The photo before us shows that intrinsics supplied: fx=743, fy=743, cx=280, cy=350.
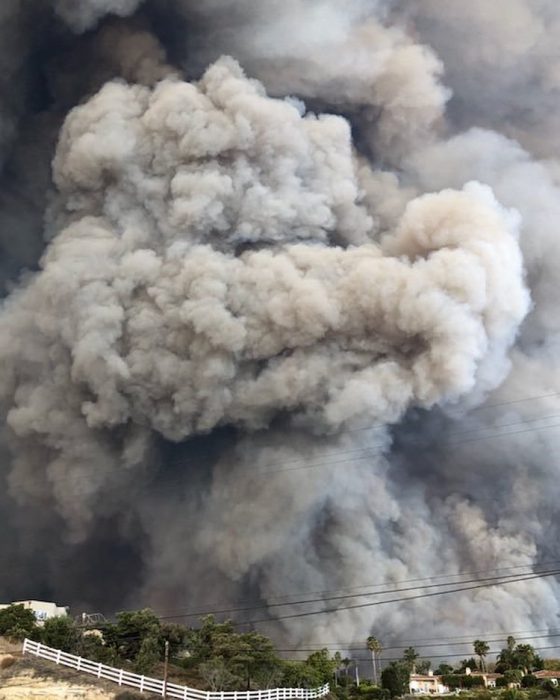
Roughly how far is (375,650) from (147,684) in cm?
3758

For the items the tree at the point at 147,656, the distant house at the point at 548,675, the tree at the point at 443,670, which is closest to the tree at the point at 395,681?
the tree at the point at 147,656

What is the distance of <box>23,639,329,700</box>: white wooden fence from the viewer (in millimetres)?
30531

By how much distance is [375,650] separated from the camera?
63.8 meters

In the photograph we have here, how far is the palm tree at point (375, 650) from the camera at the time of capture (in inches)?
2425

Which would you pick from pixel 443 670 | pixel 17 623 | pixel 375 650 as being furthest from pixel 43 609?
pixel 443 670

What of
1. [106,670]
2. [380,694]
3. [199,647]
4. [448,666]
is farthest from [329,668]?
[448,666]

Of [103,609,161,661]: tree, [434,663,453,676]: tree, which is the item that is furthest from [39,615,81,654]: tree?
[434,663,453,676]: tree

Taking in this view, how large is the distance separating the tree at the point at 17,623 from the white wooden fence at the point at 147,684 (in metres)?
2.72

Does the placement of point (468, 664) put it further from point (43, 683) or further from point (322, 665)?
point (43, 683)

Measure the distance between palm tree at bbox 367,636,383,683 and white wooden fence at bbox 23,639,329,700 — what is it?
2749 centimetres

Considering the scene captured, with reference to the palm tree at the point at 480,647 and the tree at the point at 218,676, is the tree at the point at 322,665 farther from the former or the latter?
the palm tree at the point at 480,647

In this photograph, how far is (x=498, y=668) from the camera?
6319 centimetres

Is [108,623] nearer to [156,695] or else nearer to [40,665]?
[40,665]

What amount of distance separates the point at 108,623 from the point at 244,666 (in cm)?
926
